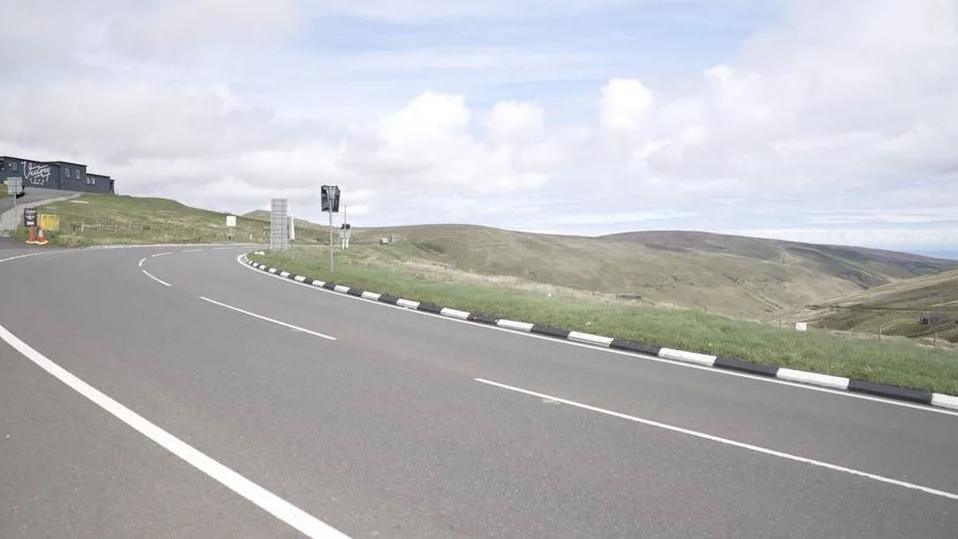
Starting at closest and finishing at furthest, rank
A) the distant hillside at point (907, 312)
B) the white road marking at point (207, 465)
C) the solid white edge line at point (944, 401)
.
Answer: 1. the white road marking at point (207, 465)
2. the solid white edge line at point (944, 401)
3. the distant hillside at point (907, 312)

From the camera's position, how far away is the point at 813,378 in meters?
9.90

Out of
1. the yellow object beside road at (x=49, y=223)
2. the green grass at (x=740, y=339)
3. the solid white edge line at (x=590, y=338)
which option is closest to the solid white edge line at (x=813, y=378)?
the green grass at (x=740, y=339)

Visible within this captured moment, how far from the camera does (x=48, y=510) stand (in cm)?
449

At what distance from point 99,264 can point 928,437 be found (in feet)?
94.1

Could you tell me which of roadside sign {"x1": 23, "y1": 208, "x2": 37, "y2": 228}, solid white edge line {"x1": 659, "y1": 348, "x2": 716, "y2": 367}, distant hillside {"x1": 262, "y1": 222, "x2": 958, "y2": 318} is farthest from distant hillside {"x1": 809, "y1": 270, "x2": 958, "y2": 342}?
roadside sign {"x1": 23, "y1": 208, "x2": 37, "y2": 228}

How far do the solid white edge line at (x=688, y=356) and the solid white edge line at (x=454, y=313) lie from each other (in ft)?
17.7

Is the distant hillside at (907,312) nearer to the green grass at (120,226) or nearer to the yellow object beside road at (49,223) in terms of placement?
the green grass at (120,226)

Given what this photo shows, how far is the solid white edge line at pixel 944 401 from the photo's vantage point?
28.5 ft

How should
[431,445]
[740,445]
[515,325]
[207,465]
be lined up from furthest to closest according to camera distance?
1. [515,325]
2. [740,445]
3. [431,445]
4. [207,465]

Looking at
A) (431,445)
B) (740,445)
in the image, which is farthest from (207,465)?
(740,445)

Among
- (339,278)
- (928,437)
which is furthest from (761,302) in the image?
(928,437)

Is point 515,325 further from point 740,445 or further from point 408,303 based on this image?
point 740,445

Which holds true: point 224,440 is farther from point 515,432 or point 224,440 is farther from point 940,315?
point 940,315

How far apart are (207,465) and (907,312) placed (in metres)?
87.1
